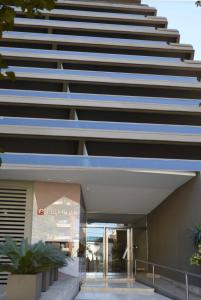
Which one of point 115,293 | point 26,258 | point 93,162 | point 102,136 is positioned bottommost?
point 115,293

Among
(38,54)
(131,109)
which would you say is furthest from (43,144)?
(38,54)

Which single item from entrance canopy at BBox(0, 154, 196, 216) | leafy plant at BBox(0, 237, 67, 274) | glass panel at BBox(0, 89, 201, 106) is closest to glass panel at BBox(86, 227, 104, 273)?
entrance canopy at BBox(0, 154, 196, 216)

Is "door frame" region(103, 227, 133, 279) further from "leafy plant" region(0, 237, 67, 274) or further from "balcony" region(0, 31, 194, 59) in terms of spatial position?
"leafy plant" region(0, 237, 67, 274)

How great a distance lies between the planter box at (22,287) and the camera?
24.2 ft

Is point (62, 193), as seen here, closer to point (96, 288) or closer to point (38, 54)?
point (96, 288)

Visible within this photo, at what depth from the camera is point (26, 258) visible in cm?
770

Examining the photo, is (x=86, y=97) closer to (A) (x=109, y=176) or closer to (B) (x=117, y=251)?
(A) (x=109, y=176)

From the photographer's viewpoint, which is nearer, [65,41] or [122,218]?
[65,41]

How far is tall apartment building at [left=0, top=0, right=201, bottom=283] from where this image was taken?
635 inches

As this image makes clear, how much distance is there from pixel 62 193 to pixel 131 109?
5.56 metres

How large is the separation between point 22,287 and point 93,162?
8414 millimetres

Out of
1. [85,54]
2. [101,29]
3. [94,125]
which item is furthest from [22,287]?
[101,29]

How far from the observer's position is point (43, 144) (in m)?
18.0

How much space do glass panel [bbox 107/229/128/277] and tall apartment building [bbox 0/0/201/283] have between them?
98 mm
